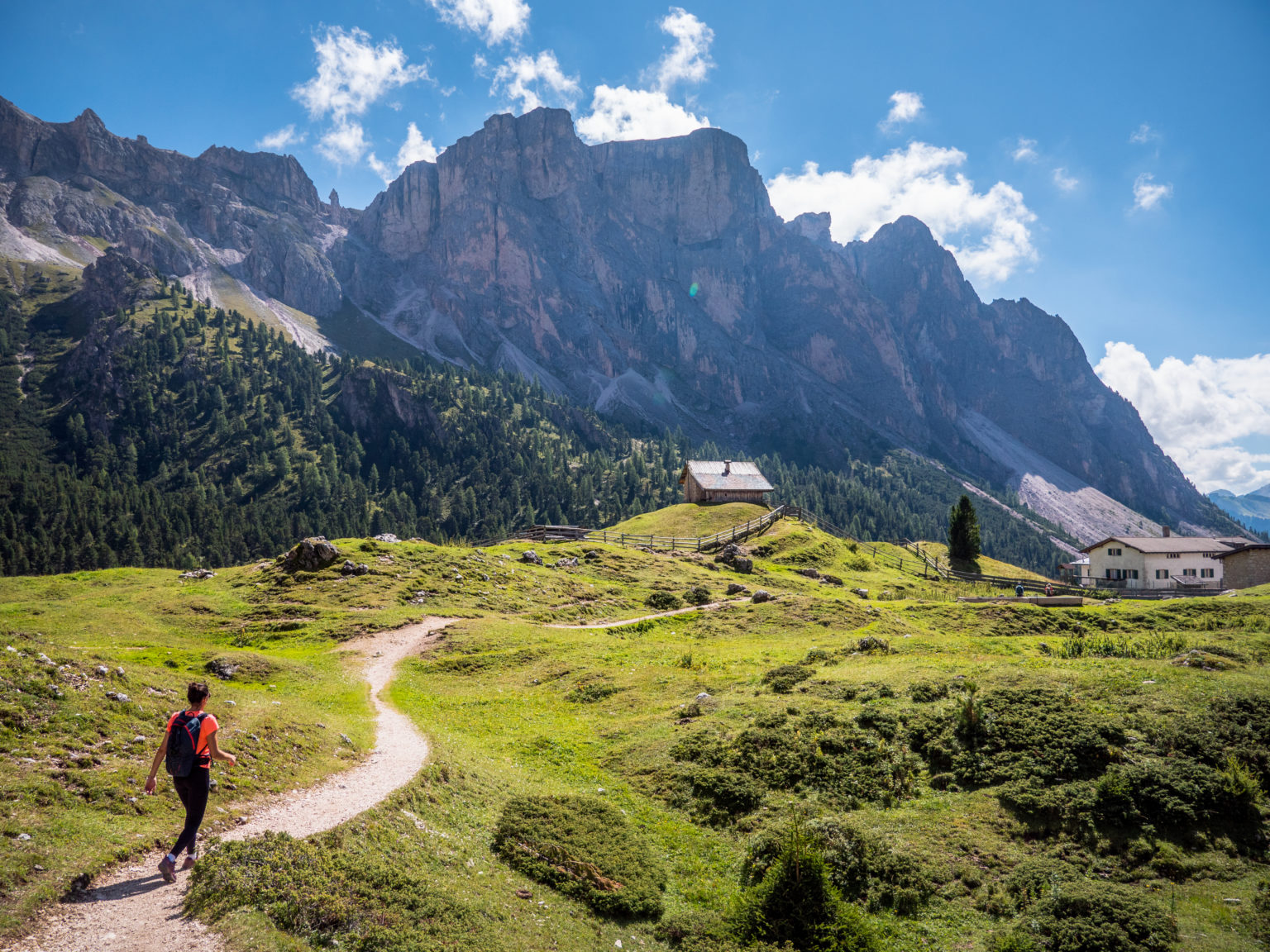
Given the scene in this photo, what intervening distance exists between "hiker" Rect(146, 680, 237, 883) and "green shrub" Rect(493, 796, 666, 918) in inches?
263

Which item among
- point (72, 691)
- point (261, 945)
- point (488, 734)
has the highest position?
point (72, 691)

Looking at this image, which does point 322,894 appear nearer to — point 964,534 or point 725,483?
point 964,534

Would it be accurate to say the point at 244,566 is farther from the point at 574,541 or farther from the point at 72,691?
the point at 72,691

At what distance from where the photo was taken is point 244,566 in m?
56.2

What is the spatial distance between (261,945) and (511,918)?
4643 mm

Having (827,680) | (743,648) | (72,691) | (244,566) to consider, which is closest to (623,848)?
(827,680)

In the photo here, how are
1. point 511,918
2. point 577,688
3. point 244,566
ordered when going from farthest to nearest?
1. point 244,566
2. point 577,688
3. point 511,918

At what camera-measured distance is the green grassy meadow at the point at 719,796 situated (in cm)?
1185

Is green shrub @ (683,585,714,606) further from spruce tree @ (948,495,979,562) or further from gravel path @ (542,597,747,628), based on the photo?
spruce tree @ (948,495,979,562)

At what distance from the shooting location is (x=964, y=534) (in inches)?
3393

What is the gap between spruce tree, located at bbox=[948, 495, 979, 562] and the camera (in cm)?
8612

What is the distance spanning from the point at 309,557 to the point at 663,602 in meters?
29.4

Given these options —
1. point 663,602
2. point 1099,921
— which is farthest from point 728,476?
point 1099,921

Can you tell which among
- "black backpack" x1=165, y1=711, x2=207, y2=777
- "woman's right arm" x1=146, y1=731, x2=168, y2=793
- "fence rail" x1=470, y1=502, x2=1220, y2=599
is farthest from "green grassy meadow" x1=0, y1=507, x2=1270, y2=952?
"fence rail" x1=470, y1=502, x2=1220, y2=599
